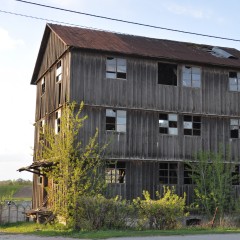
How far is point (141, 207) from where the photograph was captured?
2544 cm

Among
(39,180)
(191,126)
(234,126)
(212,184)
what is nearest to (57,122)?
(39,180)

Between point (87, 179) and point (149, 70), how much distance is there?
812cm

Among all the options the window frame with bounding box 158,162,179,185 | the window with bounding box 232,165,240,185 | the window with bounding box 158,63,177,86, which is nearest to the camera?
the window frame with bounding box 158,162,179,185

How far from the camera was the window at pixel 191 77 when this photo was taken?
33438mm

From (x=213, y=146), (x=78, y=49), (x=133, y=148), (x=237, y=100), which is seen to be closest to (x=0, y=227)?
(x=133, y=148)

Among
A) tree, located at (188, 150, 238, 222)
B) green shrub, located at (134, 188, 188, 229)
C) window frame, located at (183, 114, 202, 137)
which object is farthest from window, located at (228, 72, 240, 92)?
green shrub, located at (134, 188, 188, 229)

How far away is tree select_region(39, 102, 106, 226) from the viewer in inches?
1046

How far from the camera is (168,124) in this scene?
32562 millimetres

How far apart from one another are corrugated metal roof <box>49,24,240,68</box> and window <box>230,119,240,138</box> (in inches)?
144

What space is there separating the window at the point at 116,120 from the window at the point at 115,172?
6.88 feet

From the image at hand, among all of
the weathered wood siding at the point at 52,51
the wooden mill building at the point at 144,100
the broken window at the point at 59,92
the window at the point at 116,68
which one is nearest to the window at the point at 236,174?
the wooden mill building at the point at 144,100

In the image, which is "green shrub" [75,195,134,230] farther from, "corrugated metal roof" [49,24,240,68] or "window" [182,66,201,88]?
"window" [182,66,201,88]

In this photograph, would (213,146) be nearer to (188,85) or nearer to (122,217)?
(188,85)

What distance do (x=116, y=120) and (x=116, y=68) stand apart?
10.4 feet
